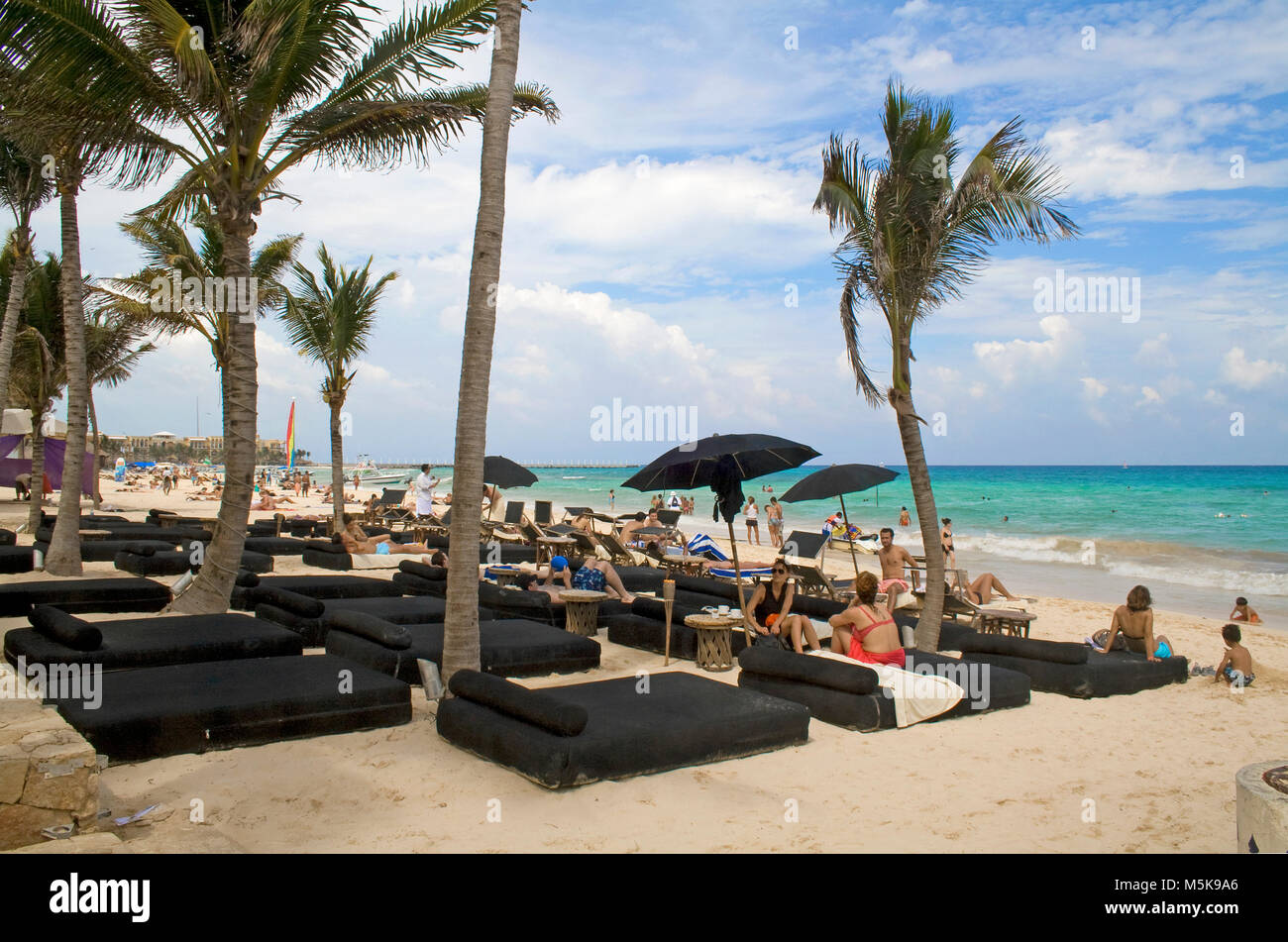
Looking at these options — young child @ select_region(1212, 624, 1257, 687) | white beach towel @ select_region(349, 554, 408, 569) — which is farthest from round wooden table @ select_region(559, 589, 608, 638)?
young child @ select_region(1212, 624, 1257, 687)

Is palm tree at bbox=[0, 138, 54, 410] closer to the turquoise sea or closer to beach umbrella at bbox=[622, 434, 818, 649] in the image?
beach umbrella at bbox=[622, 434, 818, 649]

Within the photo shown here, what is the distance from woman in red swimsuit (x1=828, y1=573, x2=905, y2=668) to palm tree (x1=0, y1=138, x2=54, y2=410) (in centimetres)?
1257

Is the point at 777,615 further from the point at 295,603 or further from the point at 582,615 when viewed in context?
the point at 295,603

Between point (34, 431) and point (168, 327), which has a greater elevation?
point (168, 327)

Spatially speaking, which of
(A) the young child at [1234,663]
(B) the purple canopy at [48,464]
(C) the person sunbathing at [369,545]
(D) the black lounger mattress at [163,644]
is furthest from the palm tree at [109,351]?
(A) the young child at [1234,663]

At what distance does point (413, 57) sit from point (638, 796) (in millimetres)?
7725

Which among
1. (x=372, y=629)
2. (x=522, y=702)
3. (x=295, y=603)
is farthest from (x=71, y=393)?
(x=522, y=702)

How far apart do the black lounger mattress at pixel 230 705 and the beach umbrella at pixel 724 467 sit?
3.25 meters

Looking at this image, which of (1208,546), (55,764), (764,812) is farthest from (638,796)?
(1208,546)

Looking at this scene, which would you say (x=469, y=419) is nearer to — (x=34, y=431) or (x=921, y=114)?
(x=921, y=114)

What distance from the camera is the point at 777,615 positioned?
8516 mm

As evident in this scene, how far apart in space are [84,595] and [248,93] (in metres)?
5.38

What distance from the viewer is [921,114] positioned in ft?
28.0
